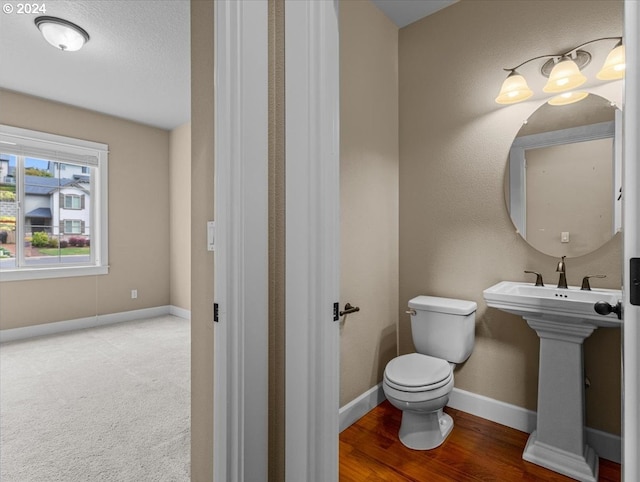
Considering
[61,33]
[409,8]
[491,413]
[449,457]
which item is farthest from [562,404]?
[61,33]

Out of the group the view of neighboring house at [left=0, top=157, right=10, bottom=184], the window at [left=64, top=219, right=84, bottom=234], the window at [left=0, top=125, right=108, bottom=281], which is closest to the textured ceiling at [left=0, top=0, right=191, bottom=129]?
the window at [left=0, top=125, right=108, bottom=281]

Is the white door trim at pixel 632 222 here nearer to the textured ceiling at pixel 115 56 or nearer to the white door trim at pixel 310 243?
the white door trim at pixel 310 243

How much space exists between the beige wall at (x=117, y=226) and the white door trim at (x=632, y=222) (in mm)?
4915

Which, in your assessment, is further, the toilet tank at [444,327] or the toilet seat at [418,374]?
the toilet tank at [444,327]

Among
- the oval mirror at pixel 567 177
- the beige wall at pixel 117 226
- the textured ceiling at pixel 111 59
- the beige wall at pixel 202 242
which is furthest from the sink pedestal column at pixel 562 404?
the beige wall at pixel 117 226

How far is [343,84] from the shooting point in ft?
6.74

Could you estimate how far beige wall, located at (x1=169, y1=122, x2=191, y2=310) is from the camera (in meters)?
4.73

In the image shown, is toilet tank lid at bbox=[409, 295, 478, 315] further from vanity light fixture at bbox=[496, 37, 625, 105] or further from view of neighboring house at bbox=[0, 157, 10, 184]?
view of neighboring house at bbox=[0, 157, 10, 184]

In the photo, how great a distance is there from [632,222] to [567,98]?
66.1 inches

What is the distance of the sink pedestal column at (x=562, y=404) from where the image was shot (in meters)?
1.69

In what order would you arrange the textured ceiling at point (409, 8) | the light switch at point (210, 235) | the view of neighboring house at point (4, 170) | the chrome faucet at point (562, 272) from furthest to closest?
the view of neighboring house at point (4, 170), the textured ceiling at point (409, 8), the chrome faucet at point (562, 272), the light switch at point (210, 235)

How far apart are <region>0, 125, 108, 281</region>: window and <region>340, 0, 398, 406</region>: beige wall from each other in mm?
3651

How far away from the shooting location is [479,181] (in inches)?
87.1

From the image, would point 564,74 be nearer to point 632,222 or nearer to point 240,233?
point 632,222
